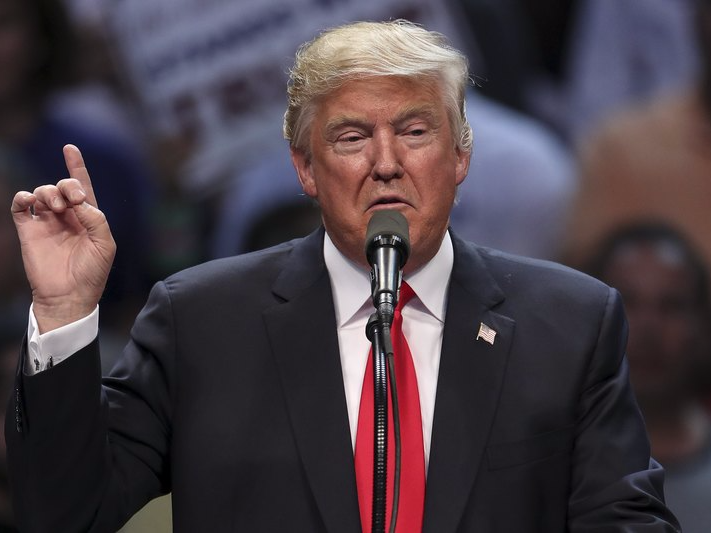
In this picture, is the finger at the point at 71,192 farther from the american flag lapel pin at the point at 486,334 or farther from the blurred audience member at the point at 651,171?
the blurred audience member at the point at 651,171

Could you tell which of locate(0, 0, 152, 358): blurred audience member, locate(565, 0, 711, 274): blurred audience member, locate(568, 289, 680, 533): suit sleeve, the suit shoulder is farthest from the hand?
locate(565, 0, 711, 274): blurred audience member

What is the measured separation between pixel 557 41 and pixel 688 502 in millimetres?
1559

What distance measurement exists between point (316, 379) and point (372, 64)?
0.53 meters

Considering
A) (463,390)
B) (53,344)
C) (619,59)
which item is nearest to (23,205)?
(53,344)

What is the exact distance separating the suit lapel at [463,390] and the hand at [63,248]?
582 millimetres

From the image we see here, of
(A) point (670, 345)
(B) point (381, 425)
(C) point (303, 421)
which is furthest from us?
(A) point (670, 345)

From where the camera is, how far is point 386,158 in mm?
1951

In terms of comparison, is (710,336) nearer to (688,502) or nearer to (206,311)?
(688,502)

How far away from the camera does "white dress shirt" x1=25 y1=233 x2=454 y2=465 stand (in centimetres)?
198

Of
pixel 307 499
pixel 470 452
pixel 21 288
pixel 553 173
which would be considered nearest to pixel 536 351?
pixel 470 452

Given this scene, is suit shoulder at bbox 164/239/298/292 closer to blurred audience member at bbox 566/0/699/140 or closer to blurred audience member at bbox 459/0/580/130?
blurred audience member at bbox 459/0/580/130

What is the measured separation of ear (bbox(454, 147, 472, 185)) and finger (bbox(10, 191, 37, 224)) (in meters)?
0.74

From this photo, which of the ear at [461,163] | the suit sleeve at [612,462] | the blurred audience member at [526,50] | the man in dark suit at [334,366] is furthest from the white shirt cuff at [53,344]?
the blurred audience member at [526,50]

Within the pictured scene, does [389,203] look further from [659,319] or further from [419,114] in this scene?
[659,319]
